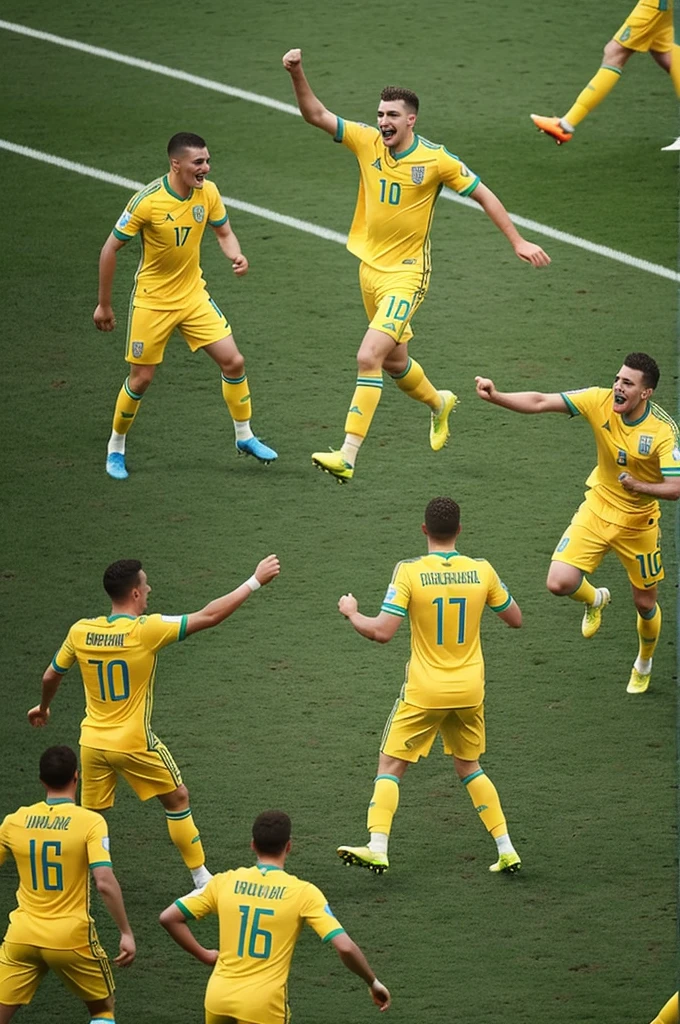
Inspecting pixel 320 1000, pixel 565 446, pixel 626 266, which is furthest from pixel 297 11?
pixel 320 1000

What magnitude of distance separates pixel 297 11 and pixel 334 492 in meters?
8.10

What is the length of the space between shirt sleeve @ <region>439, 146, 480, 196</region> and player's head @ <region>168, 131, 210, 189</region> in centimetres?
149

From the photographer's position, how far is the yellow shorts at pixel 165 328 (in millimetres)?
12414

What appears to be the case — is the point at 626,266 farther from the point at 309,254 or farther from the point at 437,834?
the point at 437,834

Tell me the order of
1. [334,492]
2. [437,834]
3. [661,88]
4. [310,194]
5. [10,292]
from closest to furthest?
[437,834]
[334,492]
[10,292]
[310,194]
[661,88]

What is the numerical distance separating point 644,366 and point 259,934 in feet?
13.9

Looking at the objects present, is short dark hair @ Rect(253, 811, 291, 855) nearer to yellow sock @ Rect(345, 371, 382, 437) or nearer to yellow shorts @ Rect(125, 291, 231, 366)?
yellow sock @ Rect(345, 371, 382, 437)

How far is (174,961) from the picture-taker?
31.1 ft

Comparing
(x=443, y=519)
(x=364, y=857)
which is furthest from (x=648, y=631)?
(x=364, y=857)

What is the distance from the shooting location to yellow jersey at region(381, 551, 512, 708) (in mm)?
9531

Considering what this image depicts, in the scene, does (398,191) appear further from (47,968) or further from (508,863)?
(47,968)

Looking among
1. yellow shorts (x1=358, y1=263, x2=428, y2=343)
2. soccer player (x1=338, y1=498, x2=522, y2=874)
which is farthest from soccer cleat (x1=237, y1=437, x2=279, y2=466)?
soccer player (x1=338, y1=498, x2=522, y2=874)

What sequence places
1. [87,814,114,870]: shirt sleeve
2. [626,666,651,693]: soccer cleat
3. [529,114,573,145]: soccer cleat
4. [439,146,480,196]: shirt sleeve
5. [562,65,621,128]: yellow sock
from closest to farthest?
[87,814,114,870]: shirt sleeve → [626,666,651,693]: soccer cleat → [439,146,480,196]: shirt sleeve → [529,114,573,145]: soccer cleat → [562,65,621,128]: yellow sock

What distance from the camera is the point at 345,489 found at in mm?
13211
